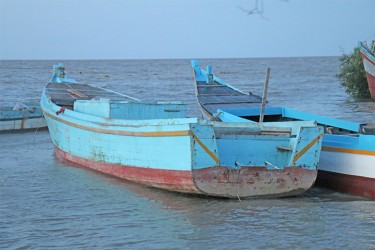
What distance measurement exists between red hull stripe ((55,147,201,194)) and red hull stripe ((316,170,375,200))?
2368 mm

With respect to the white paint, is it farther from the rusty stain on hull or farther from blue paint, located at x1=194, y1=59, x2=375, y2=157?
the rusty stain on hull

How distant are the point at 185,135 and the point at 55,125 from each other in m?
5.41

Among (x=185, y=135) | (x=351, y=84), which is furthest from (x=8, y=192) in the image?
(x=351, y=84)

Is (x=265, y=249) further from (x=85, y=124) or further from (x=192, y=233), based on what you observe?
(x=85, y=124)

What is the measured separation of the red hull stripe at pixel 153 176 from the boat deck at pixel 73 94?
10.6ft

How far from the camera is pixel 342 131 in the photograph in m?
10.3

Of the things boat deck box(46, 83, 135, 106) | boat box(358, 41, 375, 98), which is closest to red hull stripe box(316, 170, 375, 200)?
boat deck box(46, 83, 135, 106)

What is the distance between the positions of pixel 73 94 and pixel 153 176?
22.2 ft

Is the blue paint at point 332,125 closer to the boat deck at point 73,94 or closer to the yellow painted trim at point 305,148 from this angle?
the yellow painted trim at point 305,148

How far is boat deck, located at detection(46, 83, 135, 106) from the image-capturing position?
13.9 m

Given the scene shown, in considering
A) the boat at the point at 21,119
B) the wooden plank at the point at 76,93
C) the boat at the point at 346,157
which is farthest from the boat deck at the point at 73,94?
the boat at the point at 346,157

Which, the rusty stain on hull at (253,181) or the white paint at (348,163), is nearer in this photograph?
the rusty stain on hull at (253,181)

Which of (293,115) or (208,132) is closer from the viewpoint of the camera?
(208,132)

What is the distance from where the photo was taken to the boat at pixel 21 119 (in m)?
17.2
